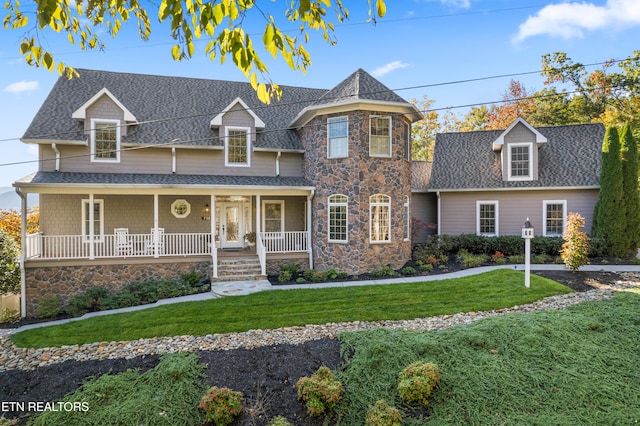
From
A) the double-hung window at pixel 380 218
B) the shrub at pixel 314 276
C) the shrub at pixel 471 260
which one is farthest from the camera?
the shrub at pixel 471 260

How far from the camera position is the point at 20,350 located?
6727mm

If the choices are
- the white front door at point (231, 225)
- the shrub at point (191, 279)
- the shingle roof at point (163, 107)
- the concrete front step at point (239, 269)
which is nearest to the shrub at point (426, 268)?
the concrete front step at point (239, 269)

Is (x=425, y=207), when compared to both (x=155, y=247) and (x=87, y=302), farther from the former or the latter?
(x=87, y=302)

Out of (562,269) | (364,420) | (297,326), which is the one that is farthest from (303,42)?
(562,269)

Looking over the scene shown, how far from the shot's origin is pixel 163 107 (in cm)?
1480

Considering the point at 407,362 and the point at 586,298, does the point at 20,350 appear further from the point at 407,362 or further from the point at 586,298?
the point at 586,298

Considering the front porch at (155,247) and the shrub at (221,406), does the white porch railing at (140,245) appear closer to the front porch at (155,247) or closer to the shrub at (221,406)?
the front porch at (155,247)

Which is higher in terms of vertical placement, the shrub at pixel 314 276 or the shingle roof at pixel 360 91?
the shingle roof at pixel 360 91

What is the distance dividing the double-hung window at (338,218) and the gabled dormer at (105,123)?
872 cm

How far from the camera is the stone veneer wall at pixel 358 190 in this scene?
12266mm

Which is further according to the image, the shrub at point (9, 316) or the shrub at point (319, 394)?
the shrub at point (9, 316)

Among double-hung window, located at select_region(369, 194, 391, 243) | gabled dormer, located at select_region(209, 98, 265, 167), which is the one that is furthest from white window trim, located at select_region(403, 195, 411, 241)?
gabled dormer, located at select_region(209, 98, 265, 167)

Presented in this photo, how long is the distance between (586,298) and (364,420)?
24.8 ft

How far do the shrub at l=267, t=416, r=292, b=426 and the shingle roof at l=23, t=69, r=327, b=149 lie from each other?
10.7 m
